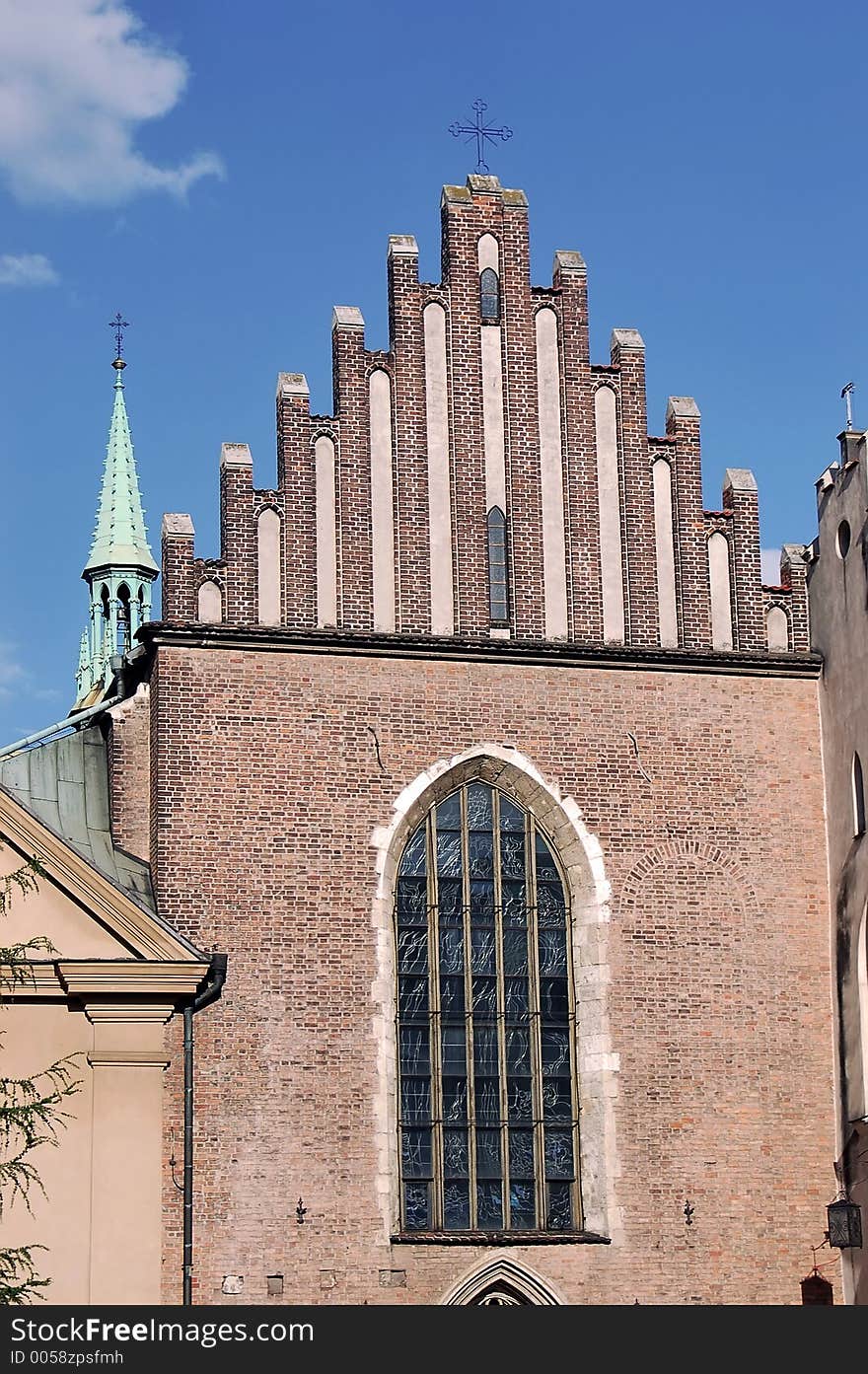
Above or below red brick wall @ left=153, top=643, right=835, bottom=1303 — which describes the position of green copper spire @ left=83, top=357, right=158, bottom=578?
above

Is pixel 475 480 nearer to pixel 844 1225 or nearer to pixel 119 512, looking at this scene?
pixel 844 1225

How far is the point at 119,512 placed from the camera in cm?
4853

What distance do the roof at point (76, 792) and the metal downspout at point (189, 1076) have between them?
44.2 inches

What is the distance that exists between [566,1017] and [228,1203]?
404 centimetres

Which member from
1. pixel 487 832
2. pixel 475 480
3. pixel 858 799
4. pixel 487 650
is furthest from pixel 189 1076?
pixel 858 799

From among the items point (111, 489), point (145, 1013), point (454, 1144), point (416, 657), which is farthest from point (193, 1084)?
point (111, 489)

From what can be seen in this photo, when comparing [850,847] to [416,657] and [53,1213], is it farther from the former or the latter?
[53,1213]

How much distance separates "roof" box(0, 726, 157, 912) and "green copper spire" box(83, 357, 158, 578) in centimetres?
2316

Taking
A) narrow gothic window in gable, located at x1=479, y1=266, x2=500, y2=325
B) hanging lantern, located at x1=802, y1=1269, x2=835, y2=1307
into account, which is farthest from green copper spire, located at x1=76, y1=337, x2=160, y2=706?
hanging lantern, located at x1=802, y1=1269, x2=835, y2=1307

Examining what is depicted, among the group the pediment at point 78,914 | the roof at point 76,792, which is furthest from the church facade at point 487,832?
the pediment at point 78,914

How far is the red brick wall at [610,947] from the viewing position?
22.9m

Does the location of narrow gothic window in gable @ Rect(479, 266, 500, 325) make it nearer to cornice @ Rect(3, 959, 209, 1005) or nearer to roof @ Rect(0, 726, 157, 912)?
roof @ Rect(0, 726, 157, 912)

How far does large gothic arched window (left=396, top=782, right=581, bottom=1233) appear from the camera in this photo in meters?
23.6

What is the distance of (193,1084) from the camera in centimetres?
2292
